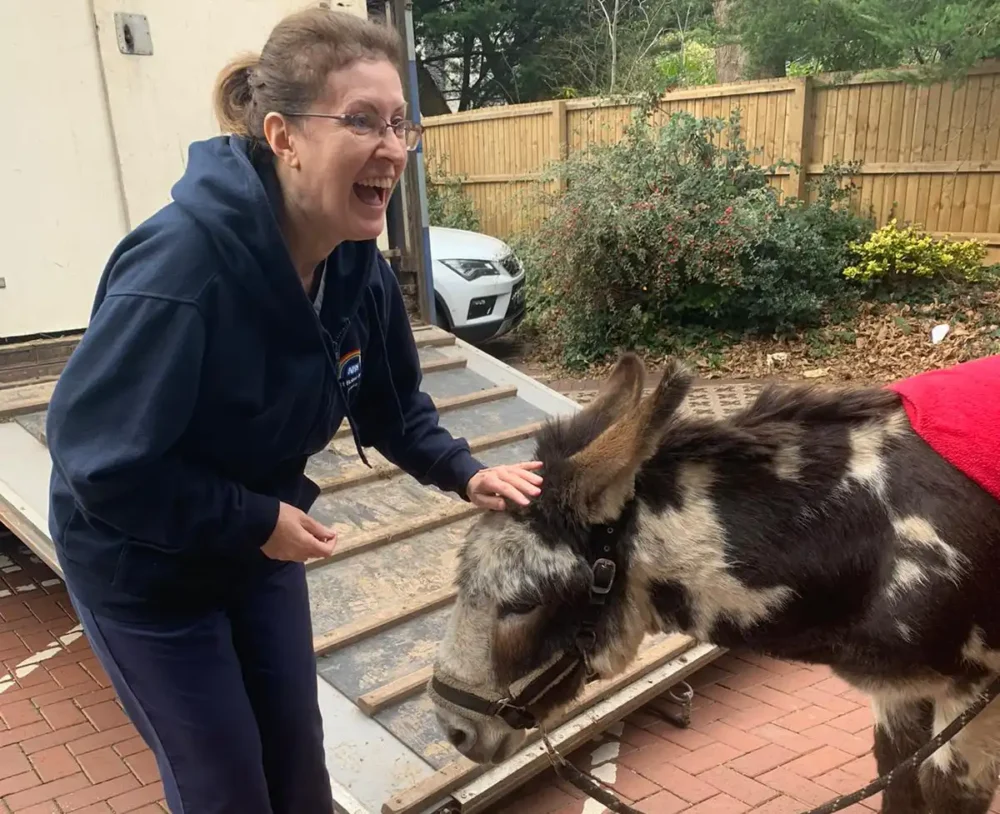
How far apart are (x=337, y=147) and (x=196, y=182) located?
30 cm

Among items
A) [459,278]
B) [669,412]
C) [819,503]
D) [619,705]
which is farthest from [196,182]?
[459,278]

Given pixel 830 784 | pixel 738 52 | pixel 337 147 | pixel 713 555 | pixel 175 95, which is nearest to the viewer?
pixel 337 147

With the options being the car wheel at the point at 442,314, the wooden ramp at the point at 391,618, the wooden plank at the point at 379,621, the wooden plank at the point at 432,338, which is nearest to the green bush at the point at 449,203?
the car wheel at the point at 442,314

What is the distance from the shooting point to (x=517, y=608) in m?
1.88

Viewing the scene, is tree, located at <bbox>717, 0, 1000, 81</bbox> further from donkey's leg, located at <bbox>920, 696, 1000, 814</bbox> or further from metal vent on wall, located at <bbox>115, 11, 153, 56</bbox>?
donkey's leg, located at <bbox>920, 696, 1000, 814</bbox>

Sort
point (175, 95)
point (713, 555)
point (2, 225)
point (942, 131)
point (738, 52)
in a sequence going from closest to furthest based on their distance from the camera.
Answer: point (713, 555) → point (2, 225) → point (175, 95) → point (942, 131) → point (738, 52)

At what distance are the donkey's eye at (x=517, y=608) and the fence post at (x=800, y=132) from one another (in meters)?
9.52

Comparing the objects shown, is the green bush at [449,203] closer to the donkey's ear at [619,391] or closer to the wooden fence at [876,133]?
the wooden fence at [876,133]

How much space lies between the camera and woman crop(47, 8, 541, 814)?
1.55 m

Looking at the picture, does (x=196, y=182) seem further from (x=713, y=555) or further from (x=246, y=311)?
(x=713, y=555)

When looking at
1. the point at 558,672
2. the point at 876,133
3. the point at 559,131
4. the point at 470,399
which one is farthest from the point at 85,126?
the point at 876,133

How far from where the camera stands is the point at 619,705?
3.18 m

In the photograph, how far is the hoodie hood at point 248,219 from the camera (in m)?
1.64

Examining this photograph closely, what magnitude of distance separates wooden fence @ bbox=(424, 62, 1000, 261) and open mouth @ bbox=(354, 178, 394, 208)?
904cm
